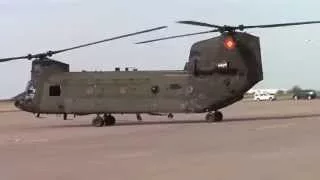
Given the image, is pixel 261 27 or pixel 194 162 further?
pixel 261 27

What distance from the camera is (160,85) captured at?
33031mm

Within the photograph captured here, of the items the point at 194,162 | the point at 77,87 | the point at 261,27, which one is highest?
the point at 261,27

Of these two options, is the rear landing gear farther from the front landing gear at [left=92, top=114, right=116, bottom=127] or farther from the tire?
the tire

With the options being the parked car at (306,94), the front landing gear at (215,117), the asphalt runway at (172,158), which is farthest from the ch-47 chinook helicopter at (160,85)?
the parked car at (306,94)

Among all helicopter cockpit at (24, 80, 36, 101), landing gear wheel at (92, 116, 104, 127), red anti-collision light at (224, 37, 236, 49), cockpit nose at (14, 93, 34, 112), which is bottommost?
landing gear wheel at (92, 116, 104, 127)

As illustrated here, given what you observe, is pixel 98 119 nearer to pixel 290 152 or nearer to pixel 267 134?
pixel 267 134

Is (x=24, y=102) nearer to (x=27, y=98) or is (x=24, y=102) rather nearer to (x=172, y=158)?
(x=27, y=98)

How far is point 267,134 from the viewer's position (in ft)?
72.7

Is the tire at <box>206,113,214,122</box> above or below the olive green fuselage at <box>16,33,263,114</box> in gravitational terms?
below

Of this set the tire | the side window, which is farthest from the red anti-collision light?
the side window

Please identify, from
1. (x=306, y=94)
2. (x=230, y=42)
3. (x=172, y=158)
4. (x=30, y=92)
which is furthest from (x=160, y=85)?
(x=306, y=94)

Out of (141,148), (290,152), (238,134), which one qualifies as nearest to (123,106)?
(238,134)

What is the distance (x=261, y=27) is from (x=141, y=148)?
536 inches

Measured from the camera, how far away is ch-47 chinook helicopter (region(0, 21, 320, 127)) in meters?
32.3
